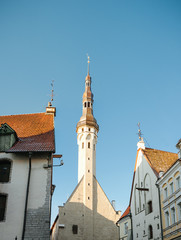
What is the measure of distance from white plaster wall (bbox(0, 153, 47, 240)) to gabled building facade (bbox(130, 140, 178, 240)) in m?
11.8

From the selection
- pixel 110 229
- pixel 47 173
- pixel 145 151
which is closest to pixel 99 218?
pixel 110 229

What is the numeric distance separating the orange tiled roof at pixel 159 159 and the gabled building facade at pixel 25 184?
1217 cm

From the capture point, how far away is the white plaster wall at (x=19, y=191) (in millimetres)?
18172

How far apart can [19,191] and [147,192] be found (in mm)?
14477

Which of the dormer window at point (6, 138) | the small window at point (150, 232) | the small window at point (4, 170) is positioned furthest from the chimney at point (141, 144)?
the small window at point (4, 170)

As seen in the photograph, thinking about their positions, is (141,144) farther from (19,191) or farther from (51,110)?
(19,191)

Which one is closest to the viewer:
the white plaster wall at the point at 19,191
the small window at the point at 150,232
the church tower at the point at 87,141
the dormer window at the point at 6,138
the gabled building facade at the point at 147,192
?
the white plaster wall at the point at 19,191

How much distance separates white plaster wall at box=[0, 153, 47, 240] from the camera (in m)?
18.2

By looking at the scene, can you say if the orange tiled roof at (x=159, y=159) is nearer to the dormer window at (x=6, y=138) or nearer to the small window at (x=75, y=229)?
the dormer window at (x=6, y=138)

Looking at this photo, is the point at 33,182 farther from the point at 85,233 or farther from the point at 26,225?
the point at 85,233

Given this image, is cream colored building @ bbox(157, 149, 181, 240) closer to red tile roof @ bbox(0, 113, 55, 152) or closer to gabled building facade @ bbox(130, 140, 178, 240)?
gabled building facade @ bbox(130, 140, 178, 240)

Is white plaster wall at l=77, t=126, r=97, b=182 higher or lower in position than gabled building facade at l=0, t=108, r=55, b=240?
higher

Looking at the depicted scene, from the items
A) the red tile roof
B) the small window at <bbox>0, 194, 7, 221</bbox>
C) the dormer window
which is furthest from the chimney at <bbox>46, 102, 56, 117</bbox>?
the small window at <bbox>0, 194, 7, 221</bbox>

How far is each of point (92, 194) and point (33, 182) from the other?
30.1 m
